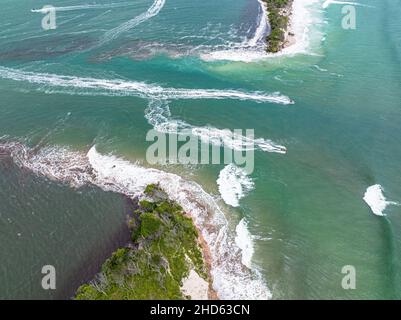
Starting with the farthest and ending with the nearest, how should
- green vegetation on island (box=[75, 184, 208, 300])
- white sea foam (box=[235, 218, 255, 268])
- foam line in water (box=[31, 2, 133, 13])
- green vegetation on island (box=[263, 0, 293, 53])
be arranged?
foam line in water (box=[31, 2, 133, 13])
green vegetation on island (box=[263, 0, 293, 53])
white sea foam (box=[235, 218, 255, 268])
green vegetation on island (box=[75, 184, 208, 300])

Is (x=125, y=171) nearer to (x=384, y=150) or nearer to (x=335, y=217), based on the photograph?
(x=335, y=217)

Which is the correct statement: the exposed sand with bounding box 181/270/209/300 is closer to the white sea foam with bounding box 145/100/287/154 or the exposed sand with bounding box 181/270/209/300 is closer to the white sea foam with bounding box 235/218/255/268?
the white sea foam with bounding box 235/218/255/268

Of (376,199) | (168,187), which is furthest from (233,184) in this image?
(376,199)

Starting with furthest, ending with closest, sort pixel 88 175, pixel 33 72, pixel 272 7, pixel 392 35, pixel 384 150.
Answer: pixel 272 7, pixel 392 35, pixel 33 72, pixel 384 150, pixel 88 175

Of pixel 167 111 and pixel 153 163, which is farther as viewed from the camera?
pixel 167 111

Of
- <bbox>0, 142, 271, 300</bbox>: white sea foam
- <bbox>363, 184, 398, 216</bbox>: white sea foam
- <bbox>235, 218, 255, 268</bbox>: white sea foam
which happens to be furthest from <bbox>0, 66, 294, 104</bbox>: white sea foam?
<bbox>235, 218, 255, 268</bbox>: white sea foam
